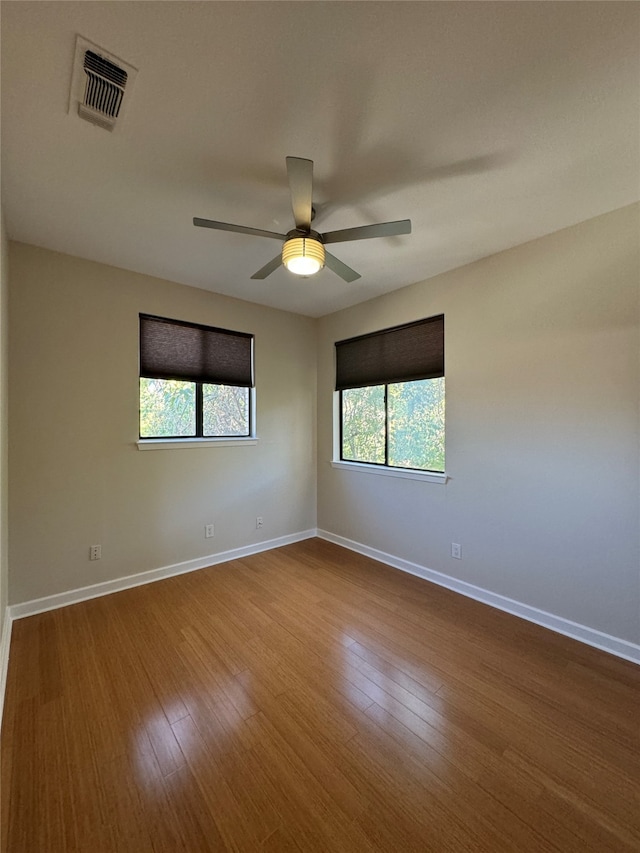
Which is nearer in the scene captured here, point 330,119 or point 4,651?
point 330,119

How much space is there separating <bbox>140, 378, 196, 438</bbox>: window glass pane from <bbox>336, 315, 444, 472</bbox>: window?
5.50 feet

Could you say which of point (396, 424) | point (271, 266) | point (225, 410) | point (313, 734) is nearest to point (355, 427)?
point (396, 424)

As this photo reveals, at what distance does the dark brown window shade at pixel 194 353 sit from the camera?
10.0ft

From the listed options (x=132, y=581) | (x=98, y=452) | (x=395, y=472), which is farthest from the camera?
(x=395, y=472)

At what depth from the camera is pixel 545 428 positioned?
2.37 m

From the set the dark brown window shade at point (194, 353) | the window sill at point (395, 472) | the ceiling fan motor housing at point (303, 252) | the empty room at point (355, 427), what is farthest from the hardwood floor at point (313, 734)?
the ceiling fan motor housing at point (303, 252)

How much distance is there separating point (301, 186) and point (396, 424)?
7.71 feet

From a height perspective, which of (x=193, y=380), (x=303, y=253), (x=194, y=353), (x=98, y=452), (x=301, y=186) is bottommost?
(x=98, y=452)

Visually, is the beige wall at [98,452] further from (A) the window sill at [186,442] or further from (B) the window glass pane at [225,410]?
(B) the window glass pane at [225,410]

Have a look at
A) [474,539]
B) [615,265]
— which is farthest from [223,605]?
[615,265]

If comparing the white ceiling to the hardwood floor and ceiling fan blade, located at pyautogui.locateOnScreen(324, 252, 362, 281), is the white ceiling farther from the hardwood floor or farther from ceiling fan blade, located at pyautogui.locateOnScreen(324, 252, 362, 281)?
the hardwood floor

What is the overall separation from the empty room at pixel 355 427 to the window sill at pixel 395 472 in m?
0.05

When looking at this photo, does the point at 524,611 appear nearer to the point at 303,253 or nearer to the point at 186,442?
the point at 303,253

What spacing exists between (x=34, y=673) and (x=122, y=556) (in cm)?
100
